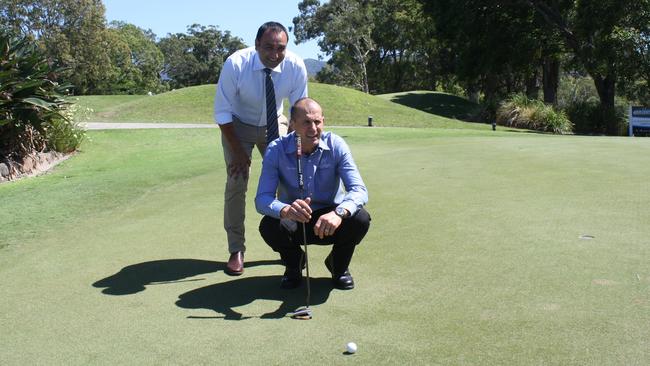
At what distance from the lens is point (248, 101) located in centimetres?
535

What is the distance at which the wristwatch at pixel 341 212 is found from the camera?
4.27m

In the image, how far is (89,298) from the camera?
14.9 ft

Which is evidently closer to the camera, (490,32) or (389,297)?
(389,297)

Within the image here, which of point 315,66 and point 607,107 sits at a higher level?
point 315,66

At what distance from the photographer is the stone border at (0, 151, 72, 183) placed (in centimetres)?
1233

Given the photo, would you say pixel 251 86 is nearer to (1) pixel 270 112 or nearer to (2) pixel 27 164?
(1) pixel 270 112

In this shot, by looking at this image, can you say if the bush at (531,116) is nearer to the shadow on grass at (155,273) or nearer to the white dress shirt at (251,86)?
the white dress shirt at (251,86)

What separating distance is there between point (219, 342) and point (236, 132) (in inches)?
88.6

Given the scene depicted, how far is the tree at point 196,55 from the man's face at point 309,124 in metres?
90.3

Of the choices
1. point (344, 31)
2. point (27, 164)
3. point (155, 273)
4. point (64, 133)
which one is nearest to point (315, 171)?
point (155, 273)

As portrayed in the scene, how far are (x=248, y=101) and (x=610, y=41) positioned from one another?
27.8 meters

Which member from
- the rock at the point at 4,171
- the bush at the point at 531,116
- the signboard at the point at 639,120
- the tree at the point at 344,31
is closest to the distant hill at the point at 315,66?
the tree at the point at 344,31

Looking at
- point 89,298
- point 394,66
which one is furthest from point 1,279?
point 394,66

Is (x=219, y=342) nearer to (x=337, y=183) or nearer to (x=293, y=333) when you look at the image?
(x=293, y=333)
